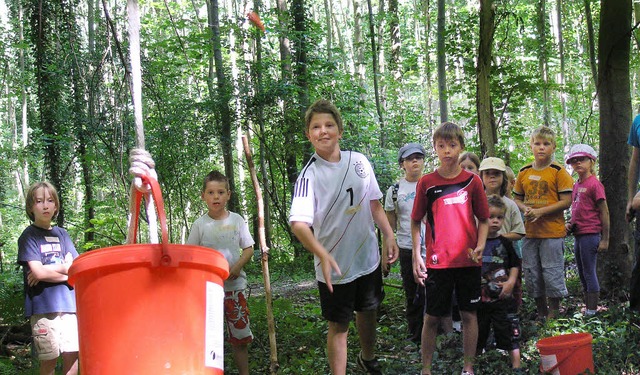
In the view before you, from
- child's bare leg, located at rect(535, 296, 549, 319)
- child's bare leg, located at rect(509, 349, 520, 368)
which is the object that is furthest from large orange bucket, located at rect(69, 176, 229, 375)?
child's bare leg, located at rect(535, 296, 549, 319)

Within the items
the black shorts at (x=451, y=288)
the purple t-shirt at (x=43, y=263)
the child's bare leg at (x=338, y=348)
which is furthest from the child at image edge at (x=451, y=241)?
the purple t-shirt at (x=43, y=263)

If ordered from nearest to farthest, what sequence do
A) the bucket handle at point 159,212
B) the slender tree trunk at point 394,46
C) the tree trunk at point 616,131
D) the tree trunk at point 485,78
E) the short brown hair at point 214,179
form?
the bucket handle at point 159,212 < the short brown hair at point 214,179 < the tree trunk at point 616,131 < the tree trunk at point 485,78 < the slender tree trunk at point 394,46

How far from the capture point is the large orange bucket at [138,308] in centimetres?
171

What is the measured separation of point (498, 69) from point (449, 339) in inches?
181

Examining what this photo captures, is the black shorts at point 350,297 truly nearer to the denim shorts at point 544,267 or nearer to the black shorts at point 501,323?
the black shorts at point 501,323

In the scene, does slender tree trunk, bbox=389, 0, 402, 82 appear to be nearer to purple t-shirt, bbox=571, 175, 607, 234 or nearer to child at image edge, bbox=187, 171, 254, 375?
purple t-shirt, bbox=571, 175, 607, 234

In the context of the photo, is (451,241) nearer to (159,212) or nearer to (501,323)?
(501,323)

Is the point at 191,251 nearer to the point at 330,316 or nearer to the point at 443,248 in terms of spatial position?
the point at 330,316

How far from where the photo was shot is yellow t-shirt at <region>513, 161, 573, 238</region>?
5.40 meters

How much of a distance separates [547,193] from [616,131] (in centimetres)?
139

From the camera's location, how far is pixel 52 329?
436 centimetres

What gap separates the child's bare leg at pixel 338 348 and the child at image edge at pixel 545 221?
2489 mm

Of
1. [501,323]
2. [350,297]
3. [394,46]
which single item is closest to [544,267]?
[501,323]

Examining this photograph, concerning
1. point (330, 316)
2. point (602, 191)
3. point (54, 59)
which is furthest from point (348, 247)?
point (54, 59)
